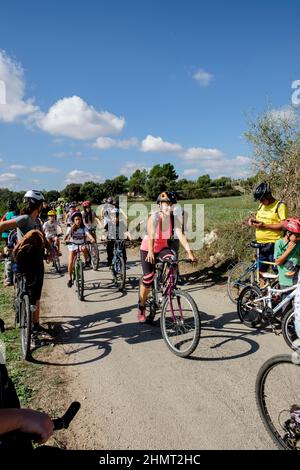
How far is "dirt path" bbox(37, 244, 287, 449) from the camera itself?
319cm

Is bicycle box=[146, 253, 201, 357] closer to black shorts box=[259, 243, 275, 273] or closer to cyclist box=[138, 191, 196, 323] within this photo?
cyclist box=[138, 191, 196, 323]

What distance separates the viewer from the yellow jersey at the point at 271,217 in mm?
5997

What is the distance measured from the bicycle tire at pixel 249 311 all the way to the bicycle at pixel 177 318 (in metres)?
1.41

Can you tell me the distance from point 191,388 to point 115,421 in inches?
38.6

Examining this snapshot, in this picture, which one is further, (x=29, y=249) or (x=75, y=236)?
(x=75, y=236)

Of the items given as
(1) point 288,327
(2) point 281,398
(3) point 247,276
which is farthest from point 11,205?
(2) point 281,398

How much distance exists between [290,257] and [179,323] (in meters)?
2.02

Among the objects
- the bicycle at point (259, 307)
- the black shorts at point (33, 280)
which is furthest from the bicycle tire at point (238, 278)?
the black shorts at point (33, 280)

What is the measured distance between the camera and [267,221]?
6.12 meters

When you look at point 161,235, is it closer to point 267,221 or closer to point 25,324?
point 267,221

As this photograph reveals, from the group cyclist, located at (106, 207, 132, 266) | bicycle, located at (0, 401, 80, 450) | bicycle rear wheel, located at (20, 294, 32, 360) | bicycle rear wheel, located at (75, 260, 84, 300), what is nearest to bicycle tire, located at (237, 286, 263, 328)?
bicycle rear wheel, located at (20, 294, 32, 360)
